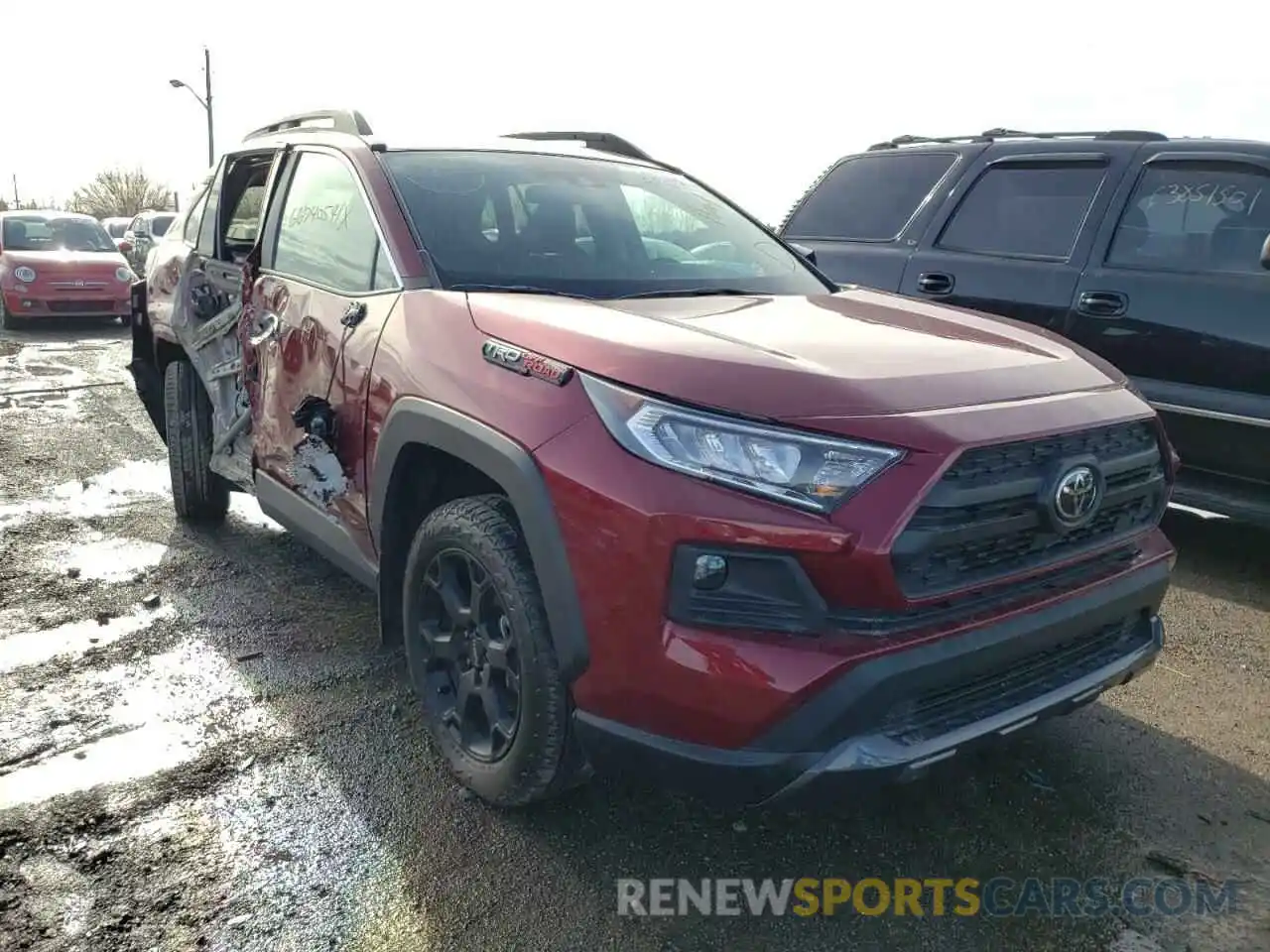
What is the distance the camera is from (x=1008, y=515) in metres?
2.14

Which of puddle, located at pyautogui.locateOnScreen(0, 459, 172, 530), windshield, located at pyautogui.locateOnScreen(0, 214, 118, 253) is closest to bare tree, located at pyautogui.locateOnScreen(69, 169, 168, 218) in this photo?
windshield, located at pyautogui.locateOnScreen(0, 214, 118, 253)

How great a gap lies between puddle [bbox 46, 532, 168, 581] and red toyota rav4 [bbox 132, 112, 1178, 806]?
144 cm

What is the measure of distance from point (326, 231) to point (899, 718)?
2.46 m

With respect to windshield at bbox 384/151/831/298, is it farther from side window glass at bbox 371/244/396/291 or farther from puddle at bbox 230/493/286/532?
puddle at bbox 230/493/286/532

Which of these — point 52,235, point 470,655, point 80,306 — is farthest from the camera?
point 52,235

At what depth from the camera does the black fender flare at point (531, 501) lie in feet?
7.09

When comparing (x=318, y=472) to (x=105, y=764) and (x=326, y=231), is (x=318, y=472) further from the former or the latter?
(x=105, y=764)

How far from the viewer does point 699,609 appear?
200 cm

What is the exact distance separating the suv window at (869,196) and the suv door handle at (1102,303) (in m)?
1.18

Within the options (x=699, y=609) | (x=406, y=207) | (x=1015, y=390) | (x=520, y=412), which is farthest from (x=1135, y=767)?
(x=406, y=207)

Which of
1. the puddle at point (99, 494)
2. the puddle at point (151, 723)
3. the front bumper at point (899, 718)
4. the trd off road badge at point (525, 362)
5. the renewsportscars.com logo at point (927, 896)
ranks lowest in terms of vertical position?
the puddle at point (99, 494)

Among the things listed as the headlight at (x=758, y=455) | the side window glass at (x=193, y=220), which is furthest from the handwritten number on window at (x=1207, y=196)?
the side window glass at (x=193, y=220)

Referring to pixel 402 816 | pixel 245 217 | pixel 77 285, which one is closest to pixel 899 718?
pixel 402 816

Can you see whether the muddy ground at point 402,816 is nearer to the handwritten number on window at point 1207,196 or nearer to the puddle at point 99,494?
the puddle at point 99,494
